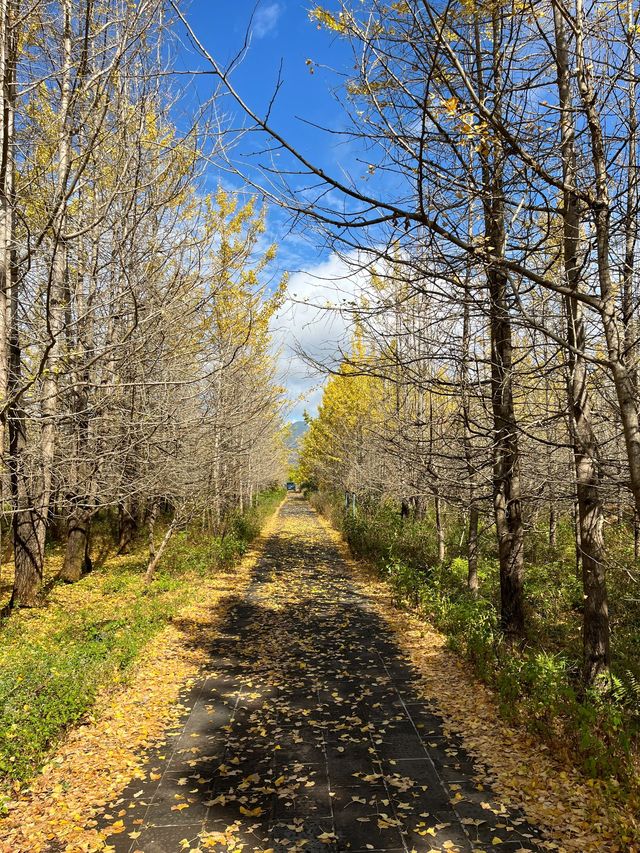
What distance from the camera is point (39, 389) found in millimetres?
7094

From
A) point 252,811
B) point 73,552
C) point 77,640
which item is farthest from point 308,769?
point 73,552

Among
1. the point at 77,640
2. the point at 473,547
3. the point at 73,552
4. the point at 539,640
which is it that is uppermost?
the point at 473,547

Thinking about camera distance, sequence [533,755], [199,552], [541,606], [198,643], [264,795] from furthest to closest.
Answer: [199,552]
[541,606]
[198,643]
[533,755]
[264,795]

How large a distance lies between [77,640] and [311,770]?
13.0 ft

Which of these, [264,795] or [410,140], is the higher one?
[410,140]

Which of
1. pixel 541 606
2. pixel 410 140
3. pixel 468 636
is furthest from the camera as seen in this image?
pixel 541 606

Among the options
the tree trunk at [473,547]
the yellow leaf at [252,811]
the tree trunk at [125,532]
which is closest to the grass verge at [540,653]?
the tree trunk at [473,547]

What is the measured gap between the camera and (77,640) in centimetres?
688

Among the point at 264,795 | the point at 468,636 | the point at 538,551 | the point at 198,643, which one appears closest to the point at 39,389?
the point at 198,643

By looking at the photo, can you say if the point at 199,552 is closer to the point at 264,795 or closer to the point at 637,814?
the point at 264,795

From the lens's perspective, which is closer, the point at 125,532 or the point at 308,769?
the point at 308,769

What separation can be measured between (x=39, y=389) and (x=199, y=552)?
753cm

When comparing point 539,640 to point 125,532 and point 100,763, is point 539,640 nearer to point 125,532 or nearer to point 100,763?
point 100,763

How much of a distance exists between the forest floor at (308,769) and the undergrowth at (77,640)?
275mm
